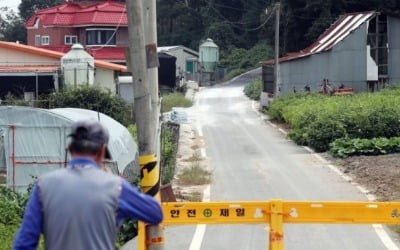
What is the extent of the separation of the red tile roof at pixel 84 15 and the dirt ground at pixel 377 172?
39585 millimetres

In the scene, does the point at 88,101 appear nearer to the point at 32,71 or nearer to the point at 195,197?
the point at 32,71

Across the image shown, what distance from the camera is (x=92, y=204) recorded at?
13.4 feet

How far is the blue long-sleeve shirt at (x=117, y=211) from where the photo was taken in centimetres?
412

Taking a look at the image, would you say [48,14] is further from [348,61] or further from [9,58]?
[348,61]

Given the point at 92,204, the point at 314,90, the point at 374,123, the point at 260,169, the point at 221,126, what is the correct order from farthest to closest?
the point at 314,90, the point at 221,126, the point at 374,123, the point at 260,169, the point at 92,204

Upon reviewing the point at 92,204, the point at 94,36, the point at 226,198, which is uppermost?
the point at 94,36

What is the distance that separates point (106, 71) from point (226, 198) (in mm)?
28164

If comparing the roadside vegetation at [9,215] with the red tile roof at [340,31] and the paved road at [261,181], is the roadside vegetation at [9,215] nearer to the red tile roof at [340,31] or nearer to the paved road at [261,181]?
the paved road at [261,181]

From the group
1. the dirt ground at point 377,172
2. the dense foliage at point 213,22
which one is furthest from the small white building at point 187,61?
the dirt ground at point 377,172

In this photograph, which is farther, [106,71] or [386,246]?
[106,71]

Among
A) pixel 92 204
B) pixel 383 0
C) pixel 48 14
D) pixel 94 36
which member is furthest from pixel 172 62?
pixel 92 204

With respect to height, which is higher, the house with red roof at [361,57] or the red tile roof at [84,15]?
the red tile roof at [84,15]

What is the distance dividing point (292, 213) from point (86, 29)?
56599 mm

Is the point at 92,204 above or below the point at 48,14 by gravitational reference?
below
